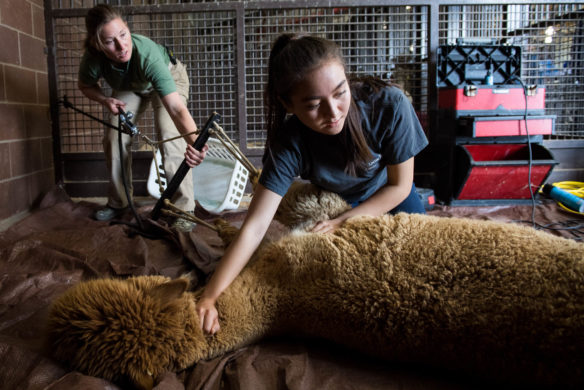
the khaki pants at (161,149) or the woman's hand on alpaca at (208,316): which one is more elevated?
the khaki pants at (161,149)

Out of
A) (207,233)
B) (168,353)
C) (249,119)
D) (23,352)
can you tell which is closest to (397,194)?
(168,353)

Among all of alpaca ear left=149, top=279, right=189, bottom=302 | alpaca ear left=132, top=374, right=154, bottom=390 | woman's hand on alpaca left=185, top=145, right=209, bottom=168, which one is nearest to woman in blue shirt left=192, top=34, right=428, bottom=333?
alpaca ear left=149, top=279, right=189, bottom=302

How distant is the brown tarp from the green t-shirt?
104 cm

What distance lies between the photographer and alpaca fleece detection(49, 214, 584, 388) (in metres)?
1.02

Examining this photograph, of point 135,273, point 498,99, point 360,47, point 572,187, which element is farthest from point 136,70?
point 572,187

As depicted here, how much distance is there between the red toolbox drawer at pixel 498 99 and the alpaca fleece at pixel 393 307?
9.41ft

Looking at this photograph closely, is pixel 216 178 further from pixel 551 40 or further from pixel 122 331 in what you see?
pixel 551 40

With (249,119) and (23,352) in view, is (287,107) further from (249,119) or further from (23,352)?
(249,119)

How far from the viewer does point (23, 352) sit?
4.14 feet

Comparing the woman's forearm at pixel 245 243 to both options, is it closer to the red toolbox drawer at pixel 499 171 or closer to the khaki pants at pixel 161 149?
the khaki pants at pixel 161 149

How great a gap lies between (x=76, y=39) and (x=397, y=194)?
Answer: 164 inches

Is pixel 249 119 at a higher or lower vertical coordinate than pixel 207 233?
higher

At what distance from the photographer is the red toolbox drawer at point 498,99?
147 inches

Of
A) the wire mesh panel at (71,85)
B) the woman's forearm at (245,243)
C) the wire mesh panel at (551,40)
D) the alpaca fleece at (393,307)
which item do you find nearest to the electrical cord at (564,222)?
the wire mesh panel at (551,40)
